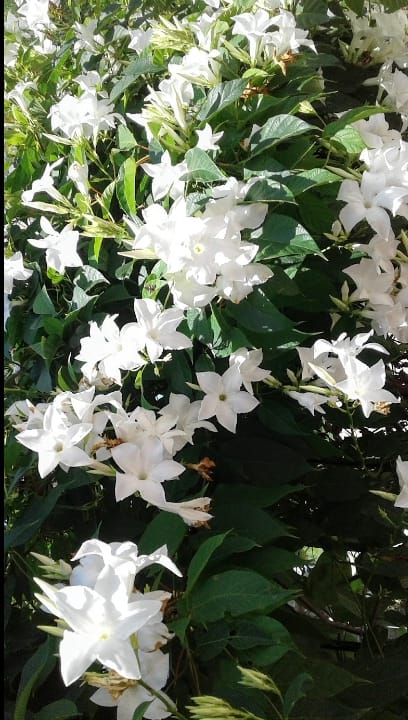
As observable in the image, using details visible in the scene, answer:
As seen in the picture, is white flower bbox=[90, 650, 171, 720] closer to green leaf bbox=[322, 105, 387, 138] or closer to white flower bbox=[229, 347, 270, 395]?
white flower bbox=[229, 347, 270, 395]

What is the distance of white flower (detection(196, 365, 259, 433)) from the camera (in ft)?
1.99

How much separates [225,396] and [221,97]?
0.26 m

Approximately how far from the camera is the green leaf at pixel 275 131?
24.2 inches

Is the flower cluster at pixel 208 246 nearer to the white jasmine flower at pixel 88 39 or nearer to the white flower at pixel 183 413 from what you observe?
the white flower at pixel 183 413

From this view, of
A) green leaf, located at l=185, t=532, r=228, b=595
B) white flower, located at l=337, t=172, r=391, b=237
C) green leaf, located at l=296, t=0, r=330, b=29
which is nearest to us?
green leaf, located at l=185, t=532, r=228, b=595

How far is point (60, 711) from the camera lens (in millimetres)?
500

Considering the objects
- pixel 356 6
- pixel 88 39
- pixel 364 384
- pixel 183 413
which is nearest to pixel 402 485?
pixel 364 384

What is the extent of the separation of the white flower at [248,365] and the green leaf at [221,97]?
0.21 meters

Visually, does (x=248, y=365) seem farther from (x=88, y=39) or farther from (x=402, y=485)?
(x=88, y=39)

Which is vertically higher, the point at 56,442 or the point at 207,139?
the point at 207,139

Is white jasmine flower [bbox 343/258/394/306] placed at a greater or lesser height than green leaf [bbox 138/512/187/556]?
greater

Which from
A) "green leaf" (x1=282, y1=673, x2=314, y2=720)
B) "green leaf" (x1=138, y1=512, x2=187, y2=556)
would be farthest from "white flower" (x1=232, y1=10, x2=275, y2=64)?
"green leaf" (x1=282, y1=673, x2=314, y2=720)

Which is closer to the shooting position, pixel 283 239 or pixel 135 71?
pixel 283 239

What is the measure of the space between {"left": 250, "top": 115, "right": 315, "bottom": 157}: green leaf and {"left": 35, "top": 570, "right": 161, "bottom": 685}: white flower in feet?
1.28
